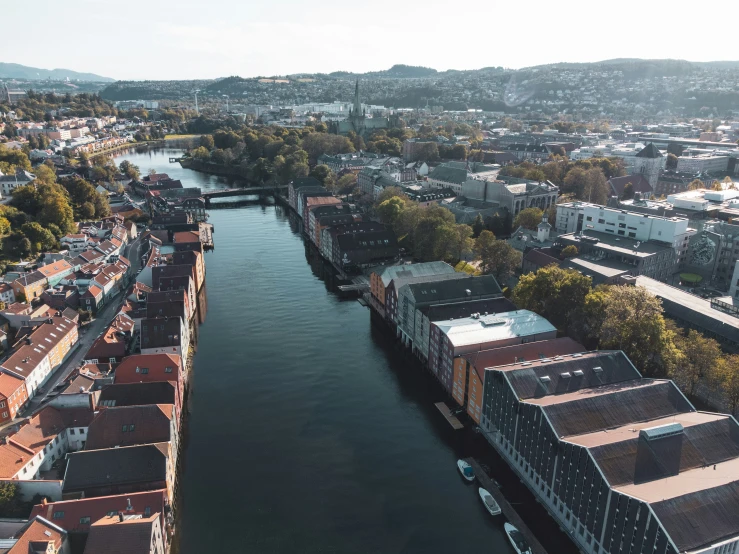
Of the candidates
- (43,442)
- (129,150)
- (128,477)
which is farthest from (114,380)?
(129,150)

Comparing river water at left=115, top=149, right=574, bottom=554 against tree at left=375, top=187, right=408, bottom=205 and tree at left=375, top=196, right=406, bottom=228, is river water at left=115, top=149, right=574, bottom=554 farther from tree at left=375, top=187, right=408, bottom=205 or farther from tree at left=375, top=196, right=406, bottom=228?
tree at left=375, top=187, right=408, bottom=205

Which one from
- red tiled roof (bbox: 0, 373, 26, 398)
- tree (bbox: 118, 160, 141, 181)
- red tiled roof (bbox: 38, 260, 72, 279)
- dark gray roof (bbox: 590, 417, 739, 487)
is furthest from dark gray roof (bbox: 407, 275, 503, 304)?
tree (bbox: 118, 160, 141, 181)

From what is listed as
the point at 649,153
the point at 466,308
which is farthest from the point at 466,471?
the point at 649,153

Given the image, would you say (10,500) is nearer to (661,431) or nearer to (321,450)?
(321,450)

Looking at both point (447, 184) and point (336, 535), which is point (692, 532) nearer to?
point (336, 535)

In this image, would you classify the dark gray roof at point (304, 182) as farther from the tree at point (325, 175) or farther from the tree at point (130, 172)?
the tree at point (130, 172)
